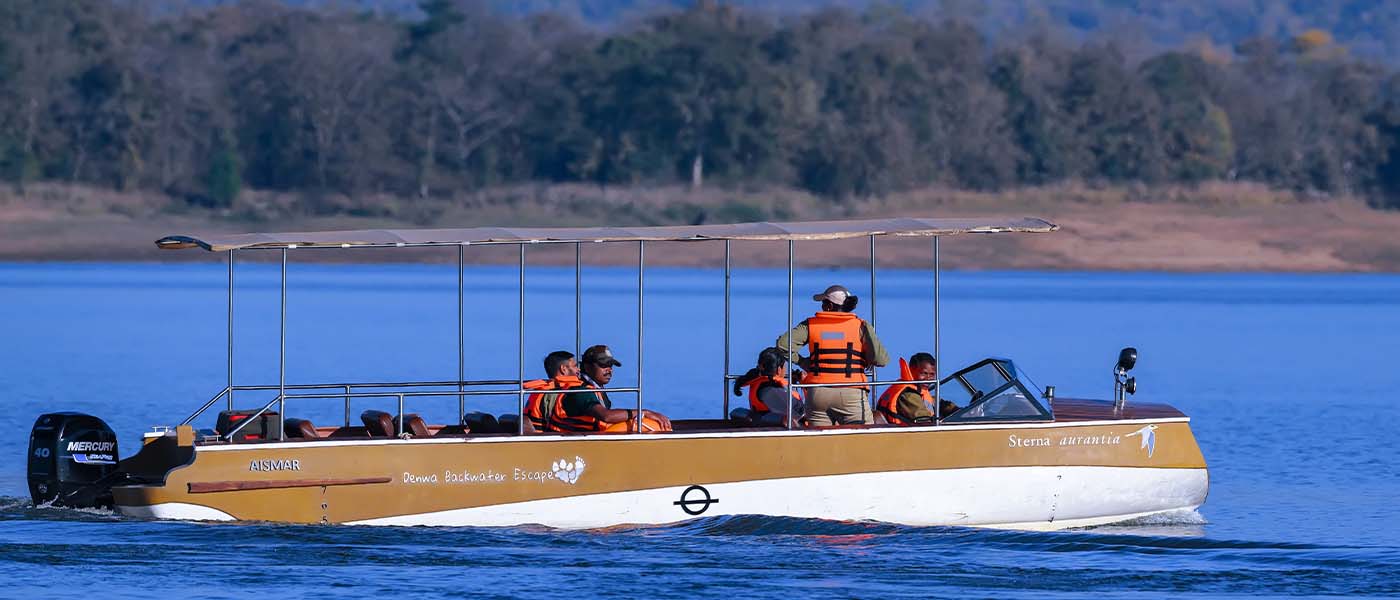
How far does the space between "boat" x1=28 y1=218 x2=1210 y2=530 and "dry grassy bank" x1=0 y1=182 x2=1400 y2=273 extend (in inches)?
1871

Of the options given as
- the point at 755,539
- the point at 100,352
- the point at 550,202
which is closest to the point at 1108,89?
the point at 550,202

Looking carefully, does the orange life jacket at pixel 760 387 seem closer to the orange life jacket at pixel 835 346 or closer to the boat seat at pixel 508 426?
the orange life jacket at pixel 835 346

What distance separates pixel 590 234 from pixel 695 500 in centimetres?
189

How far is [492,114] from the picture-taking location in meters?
80.7

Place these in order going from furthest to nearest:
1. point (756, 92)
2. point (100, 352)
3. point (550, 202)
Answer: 1. point (756, 92)
2. point (550, 202)
3. point (100, 352)

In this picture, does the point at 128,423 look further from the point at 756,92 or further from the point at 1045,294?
the point at 756,92

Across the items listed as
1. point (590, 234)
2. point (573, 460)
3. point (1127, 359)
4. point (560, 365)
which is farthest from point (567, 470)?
point (1127, 359)

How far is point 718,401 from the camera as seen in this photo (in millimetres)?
27328

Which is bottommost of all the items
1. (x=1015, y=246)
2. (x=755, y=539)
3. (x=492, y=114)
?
(x=755, y=539)

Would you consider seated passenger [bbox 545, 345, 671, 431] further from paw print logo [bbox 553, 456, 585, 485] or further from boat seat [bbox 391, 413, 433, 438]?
boat seat [bbox 391, 413, 433, 438]

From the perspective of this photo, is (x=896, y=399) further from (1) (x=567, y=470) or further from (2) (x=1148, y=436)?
(1) (x=567, y=470)

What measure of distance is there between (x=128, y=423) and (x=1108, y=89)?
64.9 metres

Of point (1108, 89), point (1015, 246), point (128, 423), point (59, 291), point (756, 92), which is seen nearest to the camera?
point (128, 423)

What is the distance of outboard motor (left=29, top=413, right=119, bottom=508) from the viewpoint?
47.7ft
